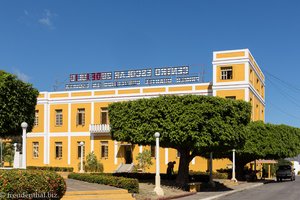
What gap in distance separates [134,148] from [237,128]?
1025 inches

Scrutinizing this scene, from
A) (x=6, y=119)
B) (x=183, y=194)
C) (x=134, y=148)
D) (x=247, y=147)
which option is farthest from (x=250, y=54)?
(x=6, y=119)

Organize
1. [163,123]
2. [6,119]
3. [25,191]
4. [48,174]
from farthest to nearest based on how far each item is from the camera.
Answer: [163,123], [6,119], [48,174], [25,191]

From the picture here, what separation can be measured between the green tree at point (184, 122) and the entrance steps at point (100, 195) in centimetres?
642

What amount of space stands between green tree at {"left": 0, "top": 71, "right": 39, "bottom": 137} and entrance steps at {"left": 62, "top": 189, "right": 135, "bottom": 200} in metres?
5.14

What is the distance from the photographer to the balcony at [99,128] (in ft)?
181

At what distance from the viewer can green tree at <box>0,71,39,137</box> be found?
24.4 meters

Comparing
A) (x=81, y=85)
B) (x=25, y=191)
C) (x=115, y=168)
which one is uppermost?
(x=81, y=85)

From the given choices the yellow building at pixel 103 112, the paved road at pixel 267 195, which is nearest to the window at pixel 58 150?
the yellow building at pixel 103 112

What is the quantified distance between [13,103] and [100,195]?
6690 mm

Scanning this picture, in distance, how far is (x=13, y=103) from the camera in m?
25.0

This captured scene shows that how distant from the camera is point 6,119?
24.6 meters

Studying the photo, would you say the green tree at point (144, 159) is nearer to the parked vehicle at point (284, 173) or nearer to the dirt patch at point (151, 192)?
the parked vehicle at point (284, 173)

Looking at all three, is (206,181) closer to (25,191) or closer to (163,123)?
(163,123)

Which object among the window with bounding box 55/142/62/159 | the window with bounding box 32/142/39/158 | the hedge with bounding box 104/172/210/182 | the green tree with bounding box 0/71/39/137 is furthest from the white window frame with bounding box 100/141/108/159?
the green tree with bounding box 0/71/39/137
